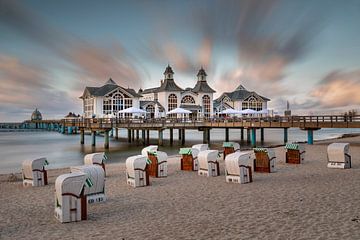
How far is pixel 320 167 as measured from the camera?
1402 cm

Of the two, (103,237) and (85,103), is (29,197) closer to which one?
(103,237)

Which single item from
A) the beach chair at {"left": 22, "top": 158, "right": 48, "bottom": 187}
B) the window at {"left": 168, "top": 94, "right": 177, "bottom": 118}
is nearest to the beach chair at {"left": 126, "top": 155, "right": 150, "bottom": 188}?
the beach chair at {"left": 22, "top": 158, "right": 48, "bottom": 187}

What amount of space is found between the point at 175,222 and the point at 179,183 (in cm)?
448

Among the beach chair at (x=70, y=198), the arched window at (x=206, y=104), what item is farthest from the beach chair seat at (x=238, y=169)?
the arched window at (x=206, y=104)

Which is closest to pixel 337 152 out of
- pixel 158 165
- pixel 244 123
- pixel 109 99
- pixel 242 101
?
pixel 158 165

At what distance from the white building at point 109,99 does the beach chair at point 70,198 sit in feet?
123

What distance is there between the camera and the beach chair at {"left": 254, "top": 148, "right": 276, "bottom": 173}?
511 inches

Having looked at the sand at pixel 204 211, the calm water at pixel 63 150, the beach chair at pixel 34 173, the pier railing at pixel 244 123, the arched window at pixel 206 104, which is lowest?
the calm water at pixel 63 150

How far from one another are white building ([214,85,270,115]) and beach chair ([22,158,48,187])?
47.7 meters

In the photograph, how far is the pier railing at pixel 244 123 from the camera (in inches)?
1064

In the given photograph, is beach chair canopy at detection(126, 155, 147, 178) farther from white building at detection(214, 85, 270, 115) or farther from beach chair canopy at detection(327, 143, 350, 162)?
white building at detection(214, 85, 270, 115)

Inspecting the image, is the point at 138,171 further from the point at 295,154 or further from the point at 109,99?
the point at 109,99

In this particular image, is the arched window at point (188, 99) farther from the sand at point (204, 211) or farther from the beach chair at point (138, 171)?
the beach chair at point (138, 171)

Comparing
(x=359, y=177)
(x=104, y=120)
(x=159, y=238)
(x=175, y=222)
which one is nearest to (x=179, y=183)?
(x=175, y=222)
